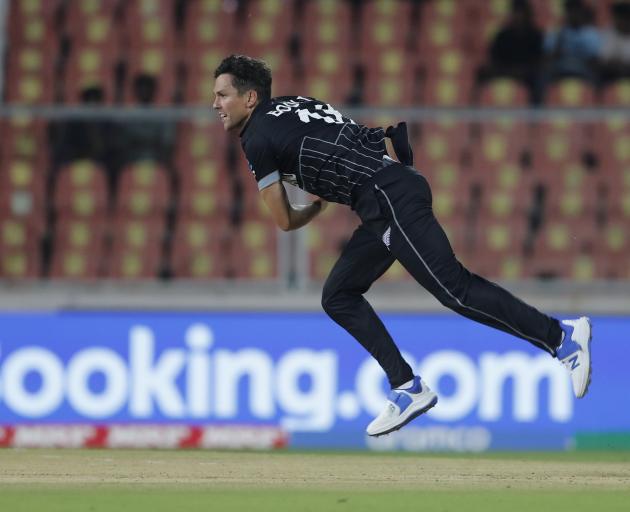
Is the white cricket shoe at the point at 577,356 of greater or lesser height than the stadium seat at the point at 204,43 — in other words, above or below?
below

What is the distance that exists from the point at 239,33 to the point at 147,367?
3783 mm

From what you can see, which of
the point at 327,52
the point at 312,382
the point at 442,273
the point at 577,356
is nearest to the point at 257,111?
the point at 442,273

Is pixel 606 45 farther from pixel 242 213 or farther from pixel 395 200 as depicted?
pixel 395 200

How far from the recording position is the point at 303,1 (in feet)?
39.4

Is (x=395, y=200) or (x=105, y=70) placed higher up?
(x=105, y=70)

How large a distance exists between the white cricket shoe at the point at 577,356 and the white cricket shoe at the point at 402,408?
764 millimetres

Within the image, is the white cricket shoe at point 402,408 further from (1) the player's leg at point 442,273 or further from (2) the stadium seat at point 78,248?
(2) the stadium seat at point 78,248

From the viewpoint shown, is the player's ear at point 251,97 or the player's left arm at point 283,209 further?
the player's ear at point 251,97

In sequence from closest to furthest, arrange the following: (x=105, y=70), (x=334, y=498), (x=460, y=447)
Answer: (x=334, y=498) < (x=460, y=447) < (x=105, y=70)

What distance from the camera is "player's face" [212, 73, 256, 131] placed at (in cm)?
667

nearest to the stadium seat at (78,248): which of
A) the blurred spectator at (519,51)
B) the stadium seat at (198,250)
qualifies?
the stadium seat at (198,250)

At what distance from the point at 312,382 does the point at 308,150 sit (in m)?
3.27

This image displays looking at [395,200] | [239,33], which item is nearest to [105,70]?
[239,33]

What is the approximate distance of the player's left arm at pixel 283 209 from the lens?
257 inches
